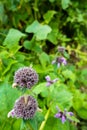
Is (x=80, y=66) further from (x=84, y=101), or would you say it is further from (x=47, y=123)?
(x=47, y=123)

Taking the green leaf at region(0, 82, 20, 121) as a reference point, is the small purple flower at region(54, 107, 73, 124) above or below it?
below

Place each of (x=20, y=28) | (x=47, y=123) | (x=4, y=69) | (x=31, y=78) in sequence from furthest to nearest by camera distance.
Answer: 1. (x=20, y=28)
2. (x=4, y=69)
3. (x=47, y=123)
4. (x=31, y=78)

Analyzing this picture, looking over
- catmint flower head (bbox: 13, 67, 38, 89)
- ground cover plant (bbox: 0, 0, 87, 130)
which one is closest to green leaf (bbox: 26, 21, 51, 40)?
ground cover plant (bbox: 0, 0, 87, 130)

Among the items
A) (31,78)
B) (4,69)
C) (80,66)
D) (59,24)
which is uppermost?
(31,78)

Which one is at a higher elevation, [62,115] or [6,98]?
[6,98]

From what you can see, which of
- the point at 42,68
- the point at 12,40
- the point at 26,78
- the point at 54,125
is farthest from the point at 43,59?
the point at 26,78

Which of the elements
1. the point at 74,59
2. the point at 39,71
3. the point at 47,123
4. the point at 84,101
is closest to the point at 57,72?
the point at 39,71

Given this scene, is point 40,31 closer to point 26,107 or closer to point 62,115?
point 62,115

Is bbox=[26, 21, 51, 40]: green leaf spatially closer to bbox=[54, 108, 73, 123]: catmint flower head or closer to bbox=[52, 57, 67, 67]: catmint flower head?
bbox=[52, 57, 67, 67]: catmint flower head
